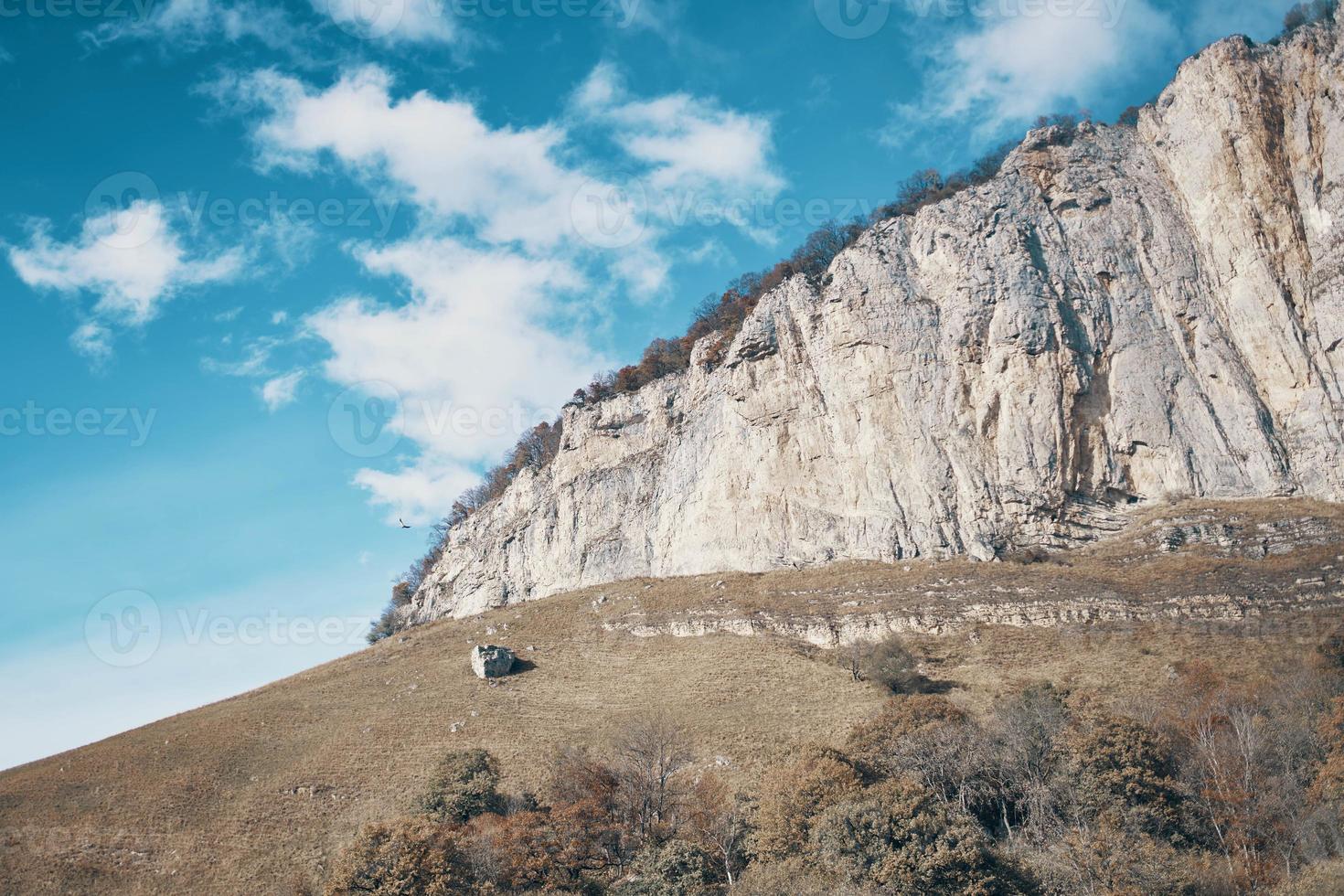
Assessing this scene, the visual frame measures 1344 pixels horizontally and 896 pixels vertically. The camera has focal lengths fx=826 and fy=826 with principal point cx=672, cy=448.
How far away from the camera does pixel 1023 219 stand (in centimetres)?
6347

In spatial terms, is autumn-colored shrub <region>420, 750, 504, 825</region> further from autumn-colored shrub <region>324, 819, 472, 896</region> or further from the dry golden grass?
autumn-colored shrub <region>324, 819, 472, 896</region>

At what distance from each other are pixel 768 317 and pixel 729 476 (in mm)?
14630

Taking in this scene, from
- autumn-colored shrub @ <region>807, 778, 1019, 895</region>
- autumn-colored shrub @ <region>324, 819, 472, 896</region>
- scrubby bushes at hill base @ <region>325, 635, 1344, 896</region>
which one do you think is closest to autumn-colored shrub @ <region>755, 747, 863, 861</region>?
scrubby bushes at hill base @ <region>325, 635, 1344, 896</region>

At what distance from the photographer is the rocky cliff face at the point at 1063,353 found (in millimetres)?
52844

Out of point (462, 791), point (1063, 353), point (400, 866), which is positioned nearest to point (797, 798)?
point (400, 866)

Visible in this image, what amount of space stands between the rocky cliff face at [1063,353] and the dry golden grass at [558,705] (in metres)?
4.81

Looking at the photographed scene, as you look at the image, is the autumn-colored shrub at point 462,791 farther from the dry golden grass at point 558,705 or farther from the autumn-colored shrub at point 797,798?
the autumn-colored shrub at point 797,798

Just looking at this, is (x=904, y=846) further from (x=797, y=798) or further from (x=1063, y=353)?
(x=1063, y=353)

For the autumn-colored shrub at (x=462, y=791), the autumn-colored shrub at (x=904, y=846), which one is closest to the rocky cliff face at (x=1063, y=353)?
the autumn-colored shrub at (x=904, y=846)

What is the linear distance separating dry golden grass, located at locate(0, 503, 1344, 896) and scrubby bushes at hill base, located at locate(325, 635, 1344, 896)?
4.19 m

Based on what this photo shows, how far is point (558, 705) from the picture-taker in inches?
1874

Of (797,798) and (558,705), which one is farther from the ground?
(558,705)

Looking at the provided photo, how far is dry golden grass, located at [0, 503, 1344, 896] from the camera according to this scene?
33.5 metres

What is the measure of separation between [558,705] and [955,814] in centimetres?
2611
